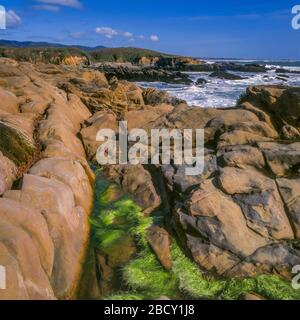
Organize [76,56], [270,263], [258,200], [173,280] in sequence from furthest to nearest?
1. [76,56]
2. [258,200]
3. [173,280]
4. [270,263]

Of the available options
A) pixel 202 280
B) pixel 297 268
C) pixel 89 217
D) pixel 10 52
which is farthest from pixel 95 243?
pixel 10 52

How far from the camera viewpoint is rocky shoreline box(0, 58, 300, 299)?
26.6 feet

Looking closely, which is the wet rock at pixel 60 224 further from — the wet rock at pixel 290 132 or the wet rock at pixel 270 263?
the wet rock at pixel 290 132

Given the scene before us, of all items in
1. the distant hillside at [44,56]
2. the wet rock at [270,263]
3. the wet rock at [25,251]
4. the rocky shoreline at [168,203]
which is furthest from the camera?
the distant hillside at [44,56]

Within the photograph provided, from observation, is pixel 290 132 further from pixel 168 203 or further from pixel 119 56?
pixel 119 56

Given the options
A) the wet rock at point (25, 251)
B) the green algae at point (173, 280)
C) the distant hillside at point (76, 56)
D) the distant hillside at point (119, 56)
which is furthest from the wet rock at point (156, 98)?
the distant hillside at point (119, 56)

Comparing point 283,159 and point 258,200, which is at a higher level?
point 283,159

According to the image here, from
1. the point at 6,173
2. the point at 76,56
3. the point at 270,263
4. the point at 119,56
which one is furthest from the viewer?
the point at 119,56

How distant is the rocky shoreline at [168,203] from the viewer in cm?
811

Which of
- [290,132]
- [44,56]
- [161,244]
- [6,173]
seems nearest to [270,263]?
[161,244]

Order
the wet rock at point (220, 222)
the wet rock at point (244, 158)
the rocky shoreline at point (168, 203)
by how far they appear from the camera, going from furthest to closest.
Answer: the wet rock at point (244, 158) < the wet rock at point (220, 222) < the rocky shoreline at point (168, 203)

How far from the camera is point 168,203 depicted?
37.3 feet

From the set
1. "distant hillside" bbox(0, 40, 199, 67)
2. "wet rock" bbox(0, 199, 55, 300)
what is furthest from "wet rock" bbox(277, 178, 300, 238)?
"distant hillside" bbox(0, 40, 199, 67)
